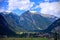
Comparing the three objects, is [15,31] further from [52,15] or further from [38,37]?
[52,15]

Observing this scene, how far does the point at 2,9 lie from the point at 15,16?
341 mm

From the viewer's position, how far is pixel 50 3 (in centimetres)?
417

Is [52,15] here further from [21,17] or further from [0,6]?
[0,6]

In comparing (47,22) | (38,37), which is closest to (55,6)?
(47,22)

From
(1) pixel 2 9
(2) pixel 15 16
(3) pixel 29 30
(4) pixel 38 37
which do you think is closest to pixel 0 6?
(1) pixel 2 9

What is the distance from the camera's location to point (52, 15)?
13.6 feet

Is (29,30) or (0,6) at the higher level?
(0,6)

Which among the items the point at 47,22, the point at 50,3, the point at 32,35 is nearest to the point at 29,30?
the point at 32,35

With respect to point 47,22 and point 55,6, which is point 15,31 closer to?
point 47,22

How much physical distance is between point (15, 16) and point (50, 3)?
33.4 inches

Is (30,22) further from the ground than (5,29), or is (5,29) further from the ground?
(30,22)

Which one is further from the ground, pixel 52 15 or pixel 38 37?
pixel 52 15

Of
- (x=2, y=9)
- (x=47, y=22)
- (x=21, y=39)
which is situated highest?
(x=2, y=9)

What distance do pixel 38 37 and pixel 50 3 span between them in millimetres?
811
